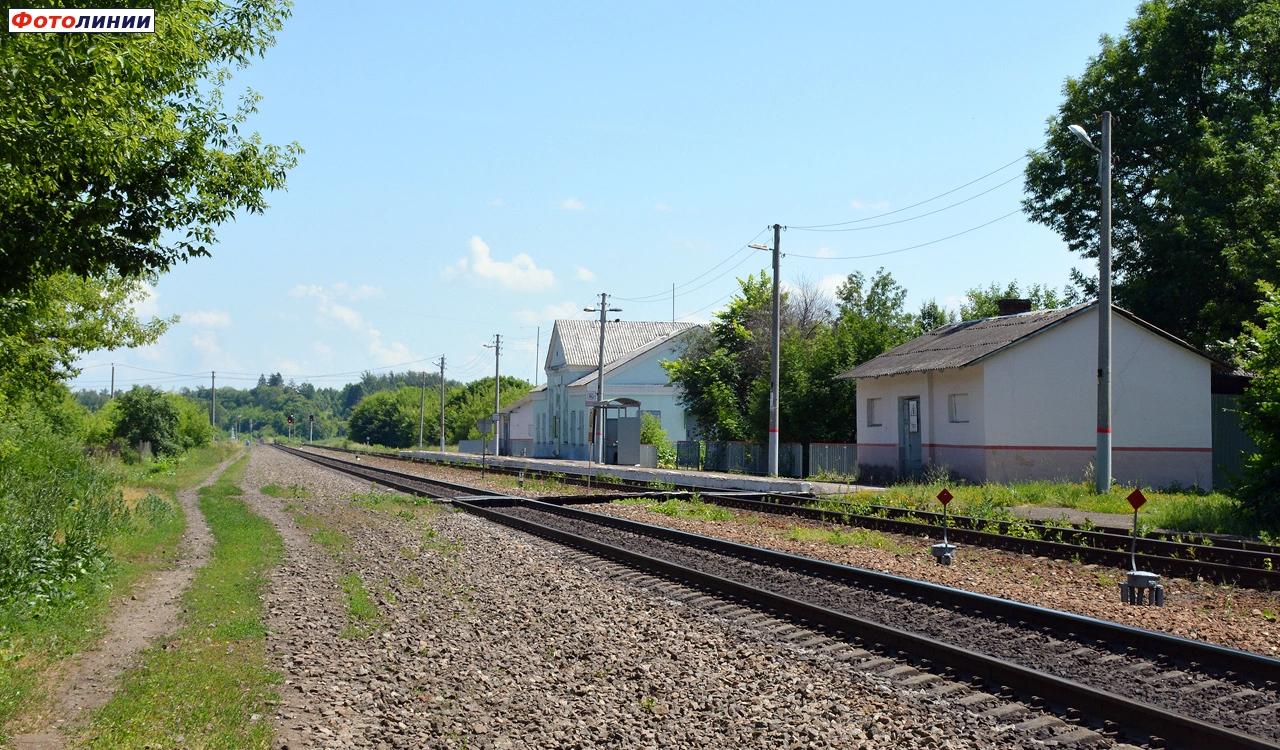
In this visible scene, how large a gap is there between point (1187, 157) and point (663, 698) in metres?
35.7

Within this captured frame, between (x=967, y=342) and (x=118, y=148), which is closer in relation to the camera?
(x=118, y=148)

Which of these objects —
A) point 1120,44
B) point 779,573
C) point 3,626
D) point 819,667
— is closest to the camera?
point 819,667

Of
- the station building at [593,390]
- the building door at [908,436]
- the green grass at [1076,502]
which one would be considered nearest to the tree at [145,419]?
the station building at [593,390]

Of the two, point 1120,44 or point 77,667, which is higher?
point 1120,44

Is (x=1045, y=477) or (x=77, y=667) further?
(x=1045, y=477)

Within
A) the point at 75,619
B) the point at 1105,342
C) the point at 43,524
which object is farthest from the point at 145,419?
the point at 75,619

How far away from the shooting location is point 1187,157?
36.4 m

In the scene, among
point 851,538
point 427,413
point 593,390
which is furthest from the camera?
point 427,413

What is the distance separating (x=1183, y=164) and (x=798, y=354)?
15660 millimetres

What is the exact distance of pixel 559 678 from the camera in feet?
26.5

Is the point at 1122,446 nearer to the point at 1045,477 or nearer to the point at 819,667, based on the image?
the point at 1045,477

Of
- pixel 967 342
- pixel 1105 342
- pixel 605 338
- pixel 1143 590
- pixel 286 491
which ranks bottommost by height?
pixel 286 491

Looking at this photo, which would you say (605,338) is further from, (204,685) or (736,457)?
(204,685)

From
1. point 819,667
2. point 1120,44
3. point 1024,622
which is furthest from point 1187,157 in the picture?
point 819,667
